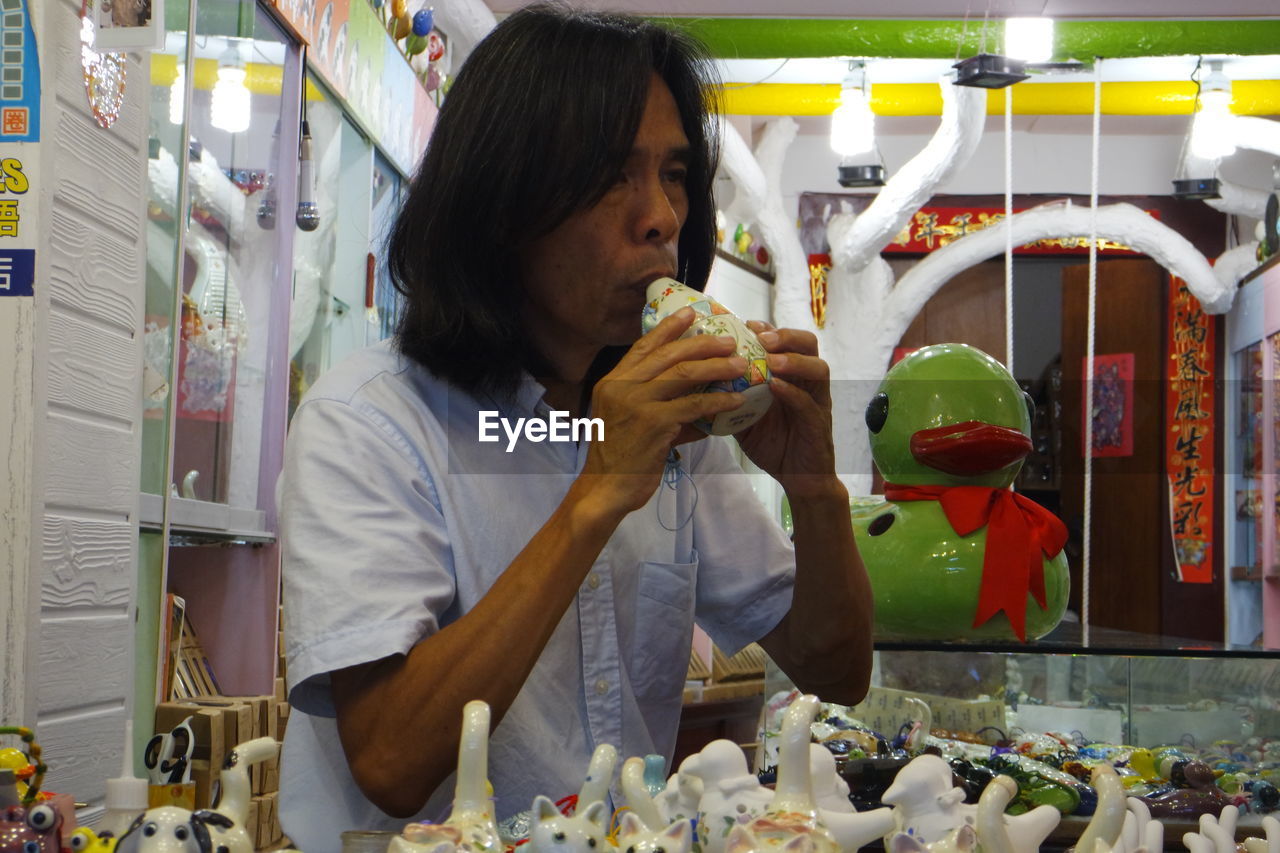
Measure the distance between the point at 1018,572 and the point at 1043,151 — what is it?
686 cm

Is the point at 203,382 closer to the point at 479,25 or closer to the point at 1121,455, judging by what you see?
the point at 1121,455

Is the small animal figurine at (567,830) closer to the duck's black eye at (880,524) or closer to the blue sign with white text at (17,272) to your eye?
the duck's black eye at (880,524)

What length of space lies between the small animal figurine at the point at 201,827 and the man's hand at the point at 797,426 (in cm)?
59

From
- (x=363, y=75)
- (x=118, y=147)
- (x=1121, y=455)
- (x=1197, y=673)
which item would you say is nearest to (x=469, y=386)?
(x=1121, y=455)

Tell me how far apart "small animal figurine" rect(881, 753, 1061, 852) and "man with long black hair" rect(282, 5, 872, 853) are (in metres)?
0.33

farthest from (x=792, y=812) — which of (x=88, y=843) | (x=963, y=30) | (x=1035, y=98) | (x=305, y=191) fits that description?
(x=1035, y=98)

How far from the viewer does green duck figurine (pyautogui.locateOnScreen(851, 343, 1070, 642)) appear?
5.70 ft

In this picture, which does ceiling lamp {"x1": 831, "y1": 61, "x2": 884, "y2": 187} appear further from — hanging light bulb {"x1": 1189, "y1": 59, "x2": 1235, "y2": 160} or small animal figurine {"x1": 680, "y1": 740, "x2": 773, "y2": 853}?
small animal figurine {"x1": 680, "y1": 740, "x2": 773, "y2": 853}

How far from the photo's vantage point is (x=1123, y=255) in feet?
26.3

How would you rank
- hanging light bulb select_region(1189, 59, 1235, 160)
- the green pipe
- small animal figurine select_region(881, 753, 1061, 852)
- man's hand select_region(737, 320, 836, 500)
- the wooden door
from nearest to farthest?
1. small animal figurine select_region(881, 753, 1061, 852)
2. man's hand select_region(737, 320, 836, 500)
3. the green pipe
4. hanging light bulb select_region(1189, 59, 1235, 160)
5. the wooden door

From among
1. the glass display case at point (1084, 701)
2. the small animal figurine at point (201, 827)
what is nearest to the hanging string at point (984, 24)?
the glass display case at point (1084, 701)

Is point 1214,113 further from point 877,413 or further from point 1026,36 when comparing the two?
point 877,413

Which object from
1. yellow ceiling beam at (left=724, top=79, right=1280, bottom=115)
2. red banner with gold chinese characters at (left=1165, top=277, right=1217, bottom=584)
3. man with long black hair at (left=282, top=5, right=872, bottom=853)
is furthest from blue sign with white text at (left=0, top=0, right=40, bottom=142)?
red banner with gold chinese characters at (left=1165, top=277, right=1217, bottom=584)

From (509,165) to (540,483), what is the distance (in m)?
0.30
